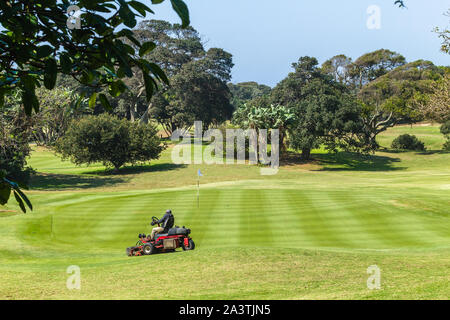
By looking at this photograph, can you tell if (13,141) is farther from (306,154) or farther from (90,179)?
(306,154)

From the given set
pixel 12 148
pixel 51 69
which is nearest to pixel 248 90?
pixel 12 148

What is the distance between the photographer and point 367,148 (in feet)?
183

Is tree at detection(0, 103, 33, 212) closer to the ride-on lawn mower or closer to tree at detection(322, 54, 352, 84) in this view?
the ride-on lawn mower

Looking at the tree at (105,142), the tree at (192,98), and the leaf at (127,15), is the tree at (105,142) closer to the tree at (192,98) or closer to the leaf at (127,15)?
the tree at (192,98)

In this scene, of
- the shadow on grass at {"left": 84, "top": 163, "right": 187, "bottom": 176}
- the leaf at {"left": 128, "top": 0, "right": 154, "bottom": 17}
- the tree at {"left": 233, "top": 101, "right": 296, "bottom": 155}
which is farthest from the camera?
the tree at {"left": 233, "top": 101, "right": 296, "bottom": 155}

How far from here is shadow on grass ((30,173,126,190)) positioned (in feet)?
127

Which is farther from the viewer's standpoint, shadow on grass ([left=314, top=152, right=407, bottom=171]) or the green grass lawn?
shadow on grass ([left=314, top=152, right=407, bottom=171])

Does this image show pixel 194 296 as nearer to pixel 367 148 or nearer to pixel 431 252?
pixel 431 252

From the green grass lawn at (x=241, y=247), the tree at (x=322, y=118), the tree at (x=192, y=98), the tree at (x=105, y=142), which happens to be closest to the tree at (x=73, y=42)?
the green grass lawn at (x=241, y=247)

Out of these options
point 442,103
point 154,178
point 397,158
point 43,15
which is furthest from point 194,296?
point 397,158

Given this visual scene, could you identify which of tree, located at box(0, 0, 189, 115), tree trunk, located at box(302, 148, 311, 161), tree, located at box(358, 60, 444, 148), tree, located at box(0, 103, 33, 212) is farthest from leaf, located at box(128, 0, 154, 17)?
tree, located at box(358, 60, 444, 148)

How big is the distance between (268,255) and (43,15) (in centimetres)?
811

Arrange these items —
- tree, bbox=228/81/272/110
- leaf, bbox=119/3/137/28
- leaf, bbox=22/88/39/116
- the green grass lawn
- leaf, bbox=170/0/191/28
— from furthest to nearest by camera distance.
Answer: tree, bbox=228/81/272/110
the green grass lawn
leaf, bbox=22/88/39/116
leaf, bbox=119/3/137/28
leaf, bbox=170/0/191/28

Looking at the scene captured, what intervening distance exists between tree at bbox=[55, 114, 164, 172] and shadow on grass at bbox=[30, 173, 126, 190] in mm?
2544
